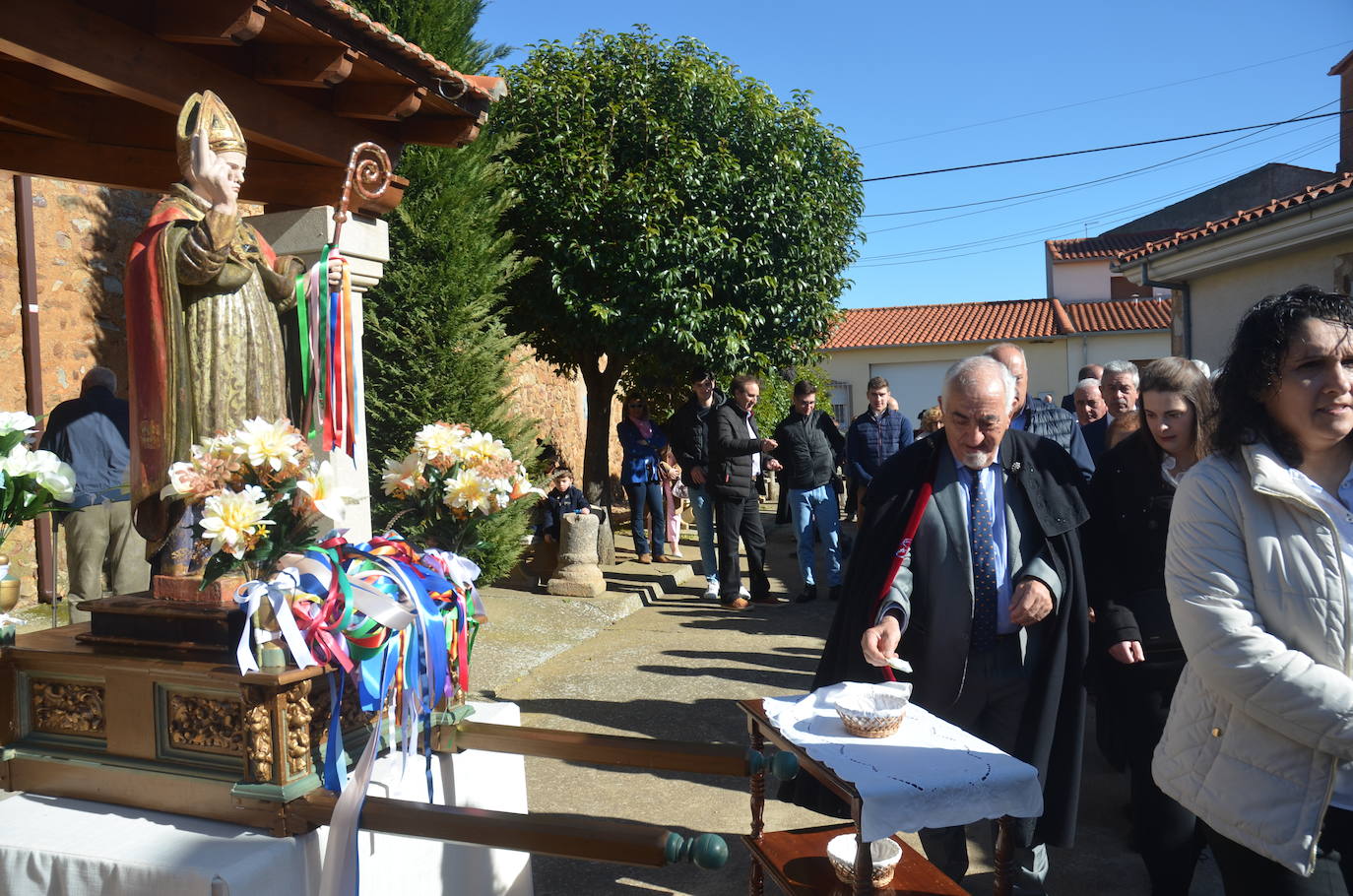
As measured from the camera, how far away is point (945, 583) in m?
3.03

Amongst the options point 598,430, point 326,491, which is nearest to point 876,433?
point 598,430

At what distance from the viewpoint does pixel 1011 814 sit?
2.32 m

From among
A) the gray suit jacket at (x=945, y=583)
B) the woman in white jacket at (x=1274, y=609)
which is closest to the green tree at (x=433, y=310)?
the gray suit jacket at (x=945, y=583)

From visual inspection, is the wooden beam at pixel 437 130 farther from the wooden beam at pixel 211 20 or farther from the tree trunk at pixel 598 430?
the tree trunk at pixel 598 430

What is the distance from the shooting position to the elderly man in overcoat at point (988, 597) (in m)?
3.03

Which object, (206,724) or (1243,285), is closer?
(206,724)

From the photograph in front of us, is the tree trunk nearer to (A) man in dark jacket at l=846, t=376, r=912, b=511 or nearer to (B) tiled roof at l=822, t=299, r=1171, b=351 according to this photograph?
(A) man in dark jacket at l=846, t=376, r=912, b=511

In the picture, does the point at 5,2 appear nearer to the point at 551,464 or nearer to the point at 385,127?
the point at 385,127

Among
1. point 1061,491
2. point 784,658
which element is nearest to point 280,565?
point 1061,491

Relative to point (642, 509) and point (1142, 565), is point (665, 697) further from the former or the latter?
point (642, 509)

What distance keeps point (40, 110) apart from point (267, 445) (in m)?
3.08

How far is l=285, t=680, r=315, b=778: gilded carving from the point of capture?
229cm

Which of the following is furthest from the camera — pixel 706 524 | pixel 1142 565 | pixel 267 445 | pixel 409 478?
pixel 706 524

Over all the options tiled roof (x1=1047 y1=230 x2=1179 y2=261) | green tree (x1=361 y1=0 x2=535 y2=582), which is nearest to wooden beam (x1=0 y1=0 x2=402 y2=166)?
green tree (x1=361 y1=0 x2=535 y2=582)
